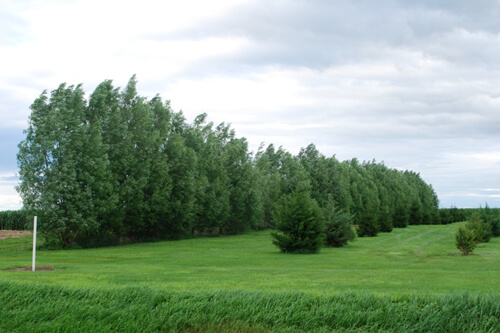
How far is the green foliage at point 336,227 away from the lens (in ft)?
111

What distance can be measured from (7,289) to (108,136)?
31.3m

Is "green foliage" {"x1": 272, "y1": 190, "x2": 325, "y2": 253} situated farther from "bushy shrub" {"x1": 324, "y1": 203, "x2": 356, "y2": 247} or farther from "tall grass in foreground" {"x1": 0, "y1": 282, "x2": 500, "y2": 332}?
"tall grass in foreground" {"x1": 0, "y1": 282, "x2": 500, "y2": 332}

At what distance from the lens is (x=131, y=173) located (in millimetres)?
39625

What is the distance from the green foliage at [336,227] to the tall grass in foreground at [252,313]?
2652cm

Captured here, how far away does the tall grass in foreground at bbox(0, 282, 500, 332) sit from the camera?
6.70m

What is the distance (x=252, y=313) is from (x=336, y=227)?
91.2 ft

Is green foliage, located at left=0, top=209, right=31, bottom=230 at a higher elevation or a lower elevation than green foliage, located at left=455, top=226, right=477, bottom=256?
higher

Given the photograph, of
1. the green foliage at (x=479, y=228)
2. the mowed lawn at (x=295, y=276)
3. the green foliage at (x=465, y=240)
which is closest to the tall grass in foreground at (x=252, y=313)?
the mowed lawn at (x=295, y=276)

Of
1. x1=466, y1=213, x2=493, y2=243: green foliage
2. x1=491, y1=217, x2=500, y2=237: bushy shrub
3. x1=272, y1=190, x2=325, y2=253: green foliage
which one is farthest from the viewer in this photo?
x1=491, y1=217, x2=500, y2=237: bushy shrub

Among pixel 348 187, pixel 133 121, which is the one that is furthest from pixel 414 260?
pixel 348 187

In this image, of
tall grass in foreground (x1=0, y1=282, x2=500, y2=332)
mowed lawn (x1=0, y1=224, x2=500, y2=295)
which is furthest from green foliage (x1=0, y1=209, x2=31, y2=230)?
tall grass in foreground (x1=0, y1=282, x2=500, y2=332)

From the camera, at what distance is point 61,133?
3350 centimetres

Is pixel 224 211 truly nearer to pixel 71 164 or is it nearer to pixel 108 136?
pixel 108 136

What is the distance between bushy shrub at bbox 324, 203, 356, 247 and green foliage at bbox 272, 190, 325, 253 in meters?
4.83
